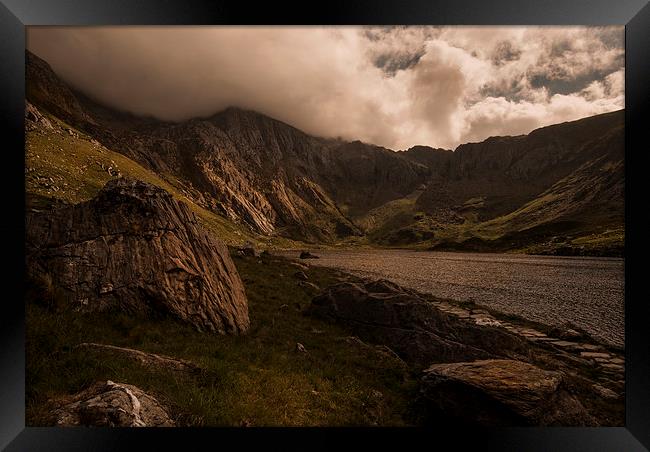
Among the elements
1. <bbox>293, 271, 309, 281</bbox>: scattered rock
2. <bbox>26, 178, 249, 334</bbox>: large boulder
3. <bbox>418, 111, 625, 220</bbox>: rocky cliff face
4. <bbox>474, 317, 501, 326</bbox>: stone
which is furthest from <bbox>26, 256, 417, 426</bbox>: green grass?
<bbox>418, 111, 625, 220</bbox>: rocky cliff face

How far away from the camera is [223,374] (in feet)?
21.7

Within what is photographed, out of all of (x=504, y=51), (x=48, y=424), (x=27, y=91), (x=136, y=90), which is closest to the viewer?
(x=48, y=424)

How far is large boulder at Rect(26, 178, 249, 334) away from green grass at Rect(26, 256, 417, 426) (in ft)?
1.66

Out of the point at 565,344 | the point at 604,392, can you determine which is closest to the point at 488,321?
the point at 565,344

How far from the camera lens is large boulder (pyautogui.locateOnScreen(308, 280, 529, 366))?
8.92 metres

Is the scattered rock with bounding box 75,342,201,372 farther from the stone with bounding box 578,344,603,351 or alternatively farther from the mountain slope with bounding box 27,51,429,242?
the stone with bounding box 578,344,603,351

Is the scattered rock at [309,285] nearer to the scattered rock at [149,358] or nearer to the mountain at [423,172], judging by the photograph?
the mountain at [423,172]

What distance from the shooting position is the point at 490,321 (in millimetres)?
12562

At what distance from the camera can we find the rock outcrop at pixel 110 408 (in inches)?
201

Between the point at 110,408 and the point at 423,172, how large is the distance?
19.9 metres

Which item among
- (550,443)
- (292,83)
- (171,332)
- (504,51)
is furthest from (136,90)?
(550,443)

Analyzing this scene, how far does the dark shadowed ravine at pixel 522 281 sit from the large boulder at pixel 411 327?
3.52 metres
